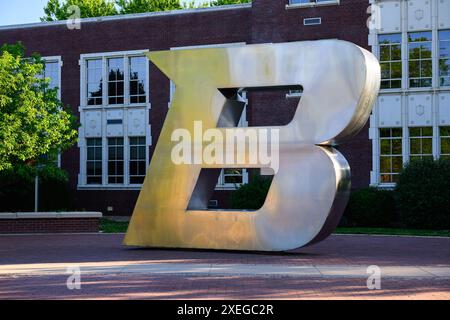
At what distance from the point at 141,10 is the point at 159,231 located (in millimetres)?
38881

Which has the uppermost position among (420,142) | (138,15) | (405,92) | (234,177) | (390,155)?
(138,15)

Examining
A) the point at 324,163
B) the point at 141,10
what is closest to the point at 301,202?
the point at 324,163

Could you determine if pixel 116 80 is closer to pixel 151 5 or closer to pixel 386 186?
pixel 386 186

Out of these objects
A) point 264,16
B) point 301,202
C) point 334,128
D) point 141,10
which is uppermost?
point 141,10

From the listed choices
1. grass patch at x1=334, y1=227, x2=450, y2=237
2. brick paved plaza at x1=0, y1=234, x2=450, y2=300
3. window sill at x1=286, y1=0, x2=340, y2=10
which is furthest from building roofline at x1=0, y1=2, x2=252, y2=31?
brick paved plaza at x1=0, y1=234, x2=450, y2=300

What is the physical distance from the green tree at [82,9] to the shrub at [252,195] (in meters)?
30.2

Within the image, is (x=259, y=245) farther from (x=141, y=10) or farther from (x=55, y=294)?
(x=141, y=10)

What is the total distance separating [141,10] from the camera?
175 feet

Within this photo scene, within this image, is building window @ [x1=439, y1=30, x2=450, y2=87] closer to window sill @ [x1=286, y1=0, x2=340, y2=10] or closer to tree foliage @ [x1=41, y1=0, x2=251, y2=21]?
window sill @ [x1=286, y1=0, x2=340, y2=10]

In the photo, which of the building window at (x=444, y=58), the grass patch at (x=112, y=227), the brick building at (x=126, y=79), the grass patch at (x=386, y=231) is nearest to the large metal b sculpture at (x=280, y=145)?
the grass patch at (x=112, y=227)

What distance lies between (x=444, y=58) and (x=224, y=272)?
761 inches

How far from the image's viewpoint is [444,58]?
2870cm

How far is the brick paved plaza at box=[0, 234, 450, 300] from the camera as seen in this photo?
10281 millimetres

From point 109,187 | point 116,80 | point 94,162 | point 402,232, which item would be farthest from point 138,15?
point 402,232
